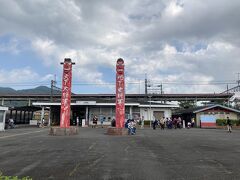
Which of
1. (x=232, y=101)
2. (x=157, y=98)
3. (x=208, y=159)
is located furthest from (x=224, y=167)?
(x=157, y=98)

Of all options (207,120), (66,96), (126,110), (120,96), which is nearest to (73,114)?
(126,110)

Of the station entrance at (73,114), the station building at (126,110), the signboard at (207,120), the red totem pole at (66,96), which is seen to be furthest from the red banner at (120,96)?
the station entrance at (73,114)

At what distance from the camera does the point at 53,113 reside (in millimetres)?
48469

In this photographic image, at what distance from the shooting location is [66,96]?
24828mm

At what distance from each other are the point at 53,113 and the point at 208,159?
40.8 m

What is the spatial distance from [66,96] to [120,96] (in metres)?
4.79

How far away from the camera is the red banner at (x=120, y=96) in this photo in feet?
81.9

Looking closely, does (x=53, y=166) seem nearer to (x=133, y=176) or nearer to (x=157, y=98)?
(x=133, y=176)

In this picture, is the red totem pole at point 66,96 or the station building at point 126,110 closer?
the red totem pole at point 66,96

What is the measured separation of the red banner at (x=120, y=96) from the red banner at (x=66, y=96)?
14.0 feet

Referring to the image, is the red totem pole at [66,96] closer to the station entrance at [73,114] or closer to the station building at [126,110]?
the station building at [126,110]

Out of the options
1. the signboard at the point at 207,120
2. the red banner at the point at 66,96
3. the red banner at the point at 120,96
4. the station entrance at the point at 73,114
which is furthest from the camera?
the station entrance at the point at 73,114

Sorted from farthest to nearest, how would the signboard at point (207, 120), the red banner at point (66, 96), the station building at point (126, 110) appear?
the station building at point (126, 110), the signboard at point (207, 120), the red banner at point (66, 96)

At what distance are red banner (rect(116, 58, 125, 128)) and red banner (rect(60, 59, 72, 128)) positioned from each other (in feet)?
14.0
